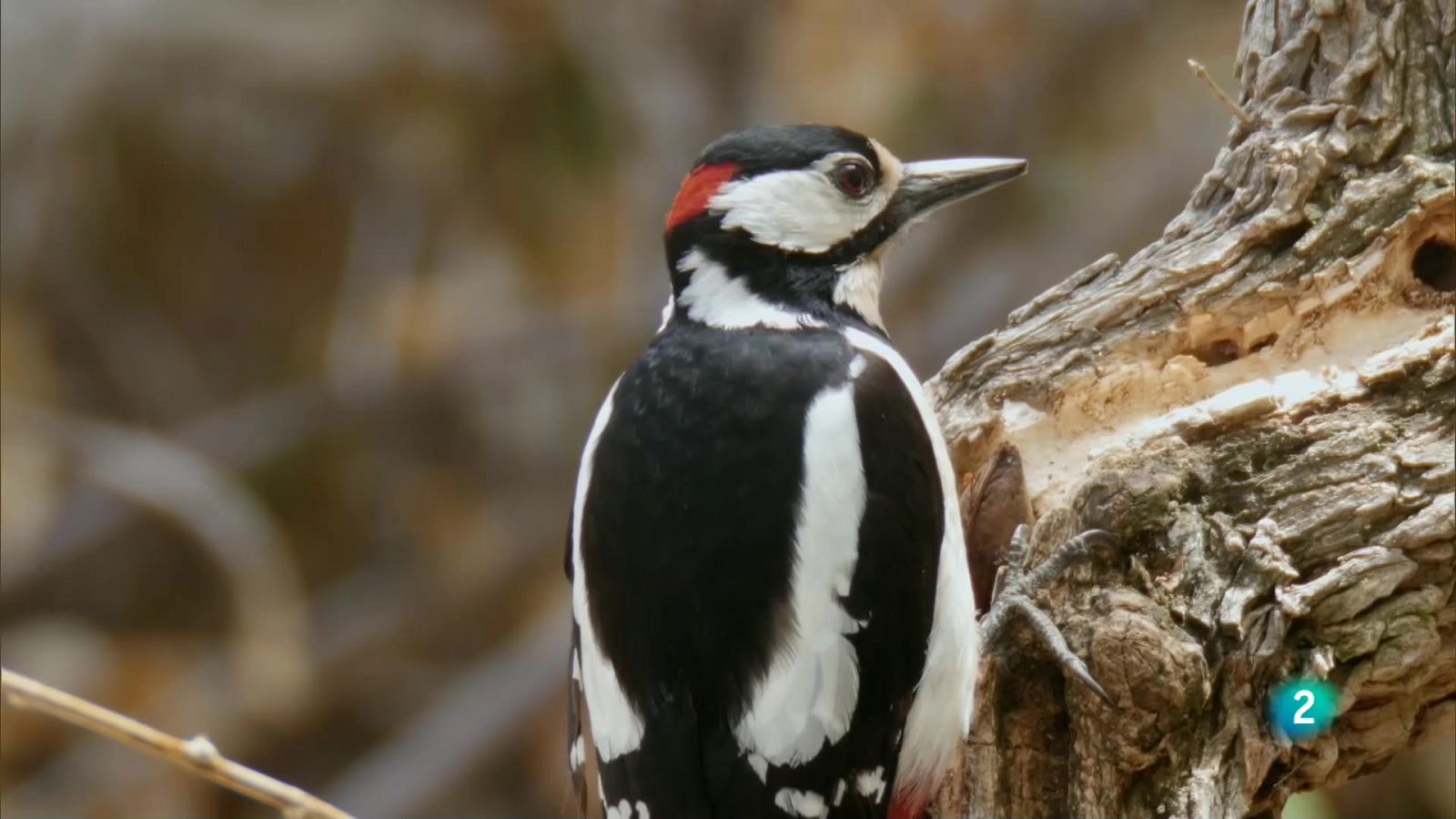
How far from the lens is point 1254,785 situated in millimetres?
1853

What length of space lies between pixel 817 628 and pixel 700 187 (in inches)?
27.0

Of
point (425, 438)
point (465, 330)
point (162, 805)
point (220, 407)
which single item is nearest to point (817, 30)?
point (465, 330)

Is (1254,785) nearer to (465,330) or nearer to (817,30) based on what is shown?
(817,30)

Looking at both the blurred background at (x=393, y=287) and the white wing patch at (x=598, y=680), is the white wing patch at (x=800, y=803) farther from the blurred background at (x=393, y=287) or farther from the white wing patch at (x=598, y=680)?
the blurred background at (x=393, y=287)

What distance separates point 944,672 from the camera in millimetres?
1934

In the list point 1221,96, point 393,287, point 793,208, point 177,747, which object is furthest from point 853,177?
point 393,287

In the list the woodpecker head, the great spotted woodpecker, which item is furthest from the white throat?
the great spotted woodpecker

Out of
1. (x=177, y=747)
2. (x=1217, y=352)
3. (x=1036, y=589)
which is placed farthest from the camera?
(x=1217, y=352)

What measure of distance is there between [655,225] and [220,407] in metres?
1.82

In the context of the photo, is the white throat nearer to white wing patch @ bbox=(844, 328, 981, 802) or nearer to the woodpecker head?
the woodpecker head

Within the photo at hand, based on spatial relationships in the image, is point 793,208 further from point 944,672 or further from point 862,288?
point 944,672

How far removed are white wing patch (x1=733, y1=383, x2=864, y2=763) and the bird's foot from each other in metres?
0.20

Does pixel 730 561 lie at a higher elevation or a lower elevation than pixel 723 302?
lower

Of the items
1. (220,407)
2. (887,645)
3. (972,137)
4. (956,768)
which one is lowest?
(956,768)
